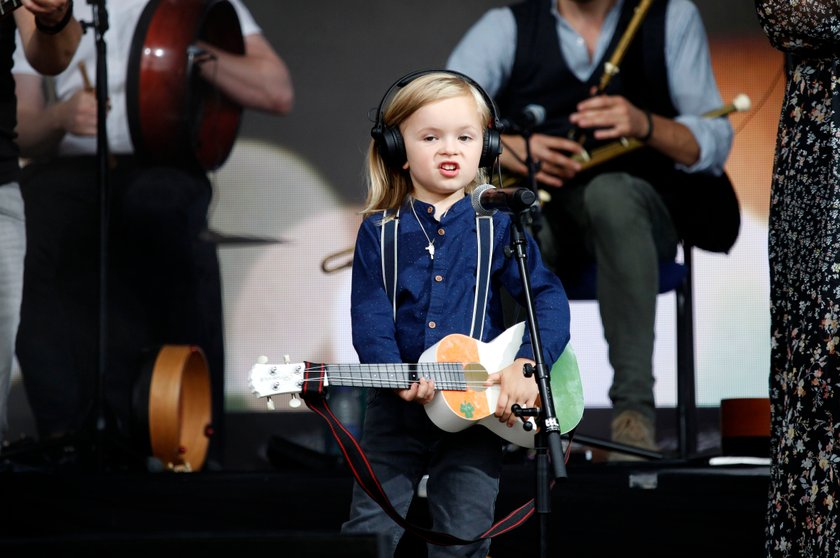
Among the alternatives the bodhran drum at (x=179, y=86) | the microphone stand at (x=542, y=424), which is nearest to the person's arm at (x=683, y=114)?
the bodhran drum at (x=179, y=86)

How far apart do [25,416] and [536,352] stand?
2.96 metres

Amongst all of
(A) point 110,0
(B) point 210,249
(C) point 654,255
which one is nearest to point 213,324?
(B) point 210,249

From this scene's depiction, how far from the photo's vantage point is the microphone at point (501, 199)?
78.0 inches

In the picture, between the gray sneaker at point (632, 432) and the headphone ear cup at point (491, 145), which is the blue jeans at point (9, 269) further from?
the gray sneaker at point (632, 432)

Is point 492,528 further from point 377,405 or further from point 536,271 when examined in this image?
point 536,271

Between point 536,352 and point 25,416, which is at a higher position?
point 536,352

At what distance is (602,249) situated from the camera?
12.2 ft

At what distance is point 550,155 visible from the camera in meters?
3.94

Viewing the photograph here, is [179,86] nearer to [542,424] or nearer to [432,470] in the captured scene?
[432,470]

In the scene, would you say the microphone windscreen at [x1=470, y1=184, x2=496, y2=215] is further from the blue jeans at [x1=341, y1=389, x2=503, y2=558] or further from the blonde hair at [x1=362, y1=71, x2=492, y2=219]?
the blue jeans at [x1=341, y1=389, x2=503, y2=558]

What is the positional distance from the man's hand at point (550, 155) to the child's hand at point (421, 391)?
1.92m

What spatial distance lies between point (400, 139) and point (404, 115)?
0.05 m

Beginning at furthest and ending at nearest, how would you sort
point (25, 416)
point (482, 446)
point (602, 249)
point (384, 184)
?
point (25, 416) < point (602, 249) < point (384, 184) < point (482, 446)

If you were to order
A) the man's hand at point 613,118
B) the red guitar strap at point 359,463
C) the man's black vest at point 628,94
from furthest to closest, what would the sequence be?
A: the man's black vest at point 628,94
the man's hand at point 613,118
the red guitar strap at point 359,463
